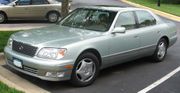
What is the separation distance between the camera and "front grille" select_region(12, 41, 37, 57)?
618 centimetres

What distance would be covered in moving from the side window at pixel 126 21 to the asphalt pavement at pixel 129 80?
988mm

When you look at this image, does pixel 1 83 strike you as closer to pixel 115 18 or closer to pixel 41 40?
pixel 41 40

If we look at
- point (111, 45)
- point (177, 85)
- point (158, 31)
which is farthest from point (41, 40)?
point (158, 31)

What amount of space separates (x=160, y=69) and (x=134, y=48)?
924 mm

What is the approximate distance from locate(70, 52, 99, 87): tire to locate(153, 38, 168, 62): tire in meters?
2.45

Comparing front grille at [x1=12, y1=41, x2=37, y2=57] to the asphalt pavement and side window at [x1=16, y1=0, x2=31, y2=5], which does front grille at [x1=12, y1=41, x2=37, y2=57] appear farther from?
side window at [x1=16, y1=0, x2=31, y2=5]

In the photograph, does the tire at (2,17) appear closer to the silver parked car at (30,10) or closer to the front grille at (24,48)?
the silver parked car at (30,10)

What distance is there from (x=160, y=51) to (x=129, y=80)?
6.64ft

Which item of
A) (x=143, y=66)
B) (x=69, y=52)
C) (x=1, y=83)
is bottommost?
(x=143, y=66)

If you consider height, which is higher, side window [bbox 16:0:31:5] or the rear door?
the rear door

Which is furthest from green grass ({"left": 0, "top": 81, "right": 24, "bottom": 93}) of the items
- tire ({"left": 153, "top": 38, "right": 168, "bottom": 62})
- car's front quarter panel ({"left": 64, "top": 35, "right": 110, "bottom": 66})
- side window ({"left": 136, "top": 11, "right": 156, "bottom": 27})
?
tire ({"left": 153, "top": 38, "right": 168, "bottom": 62})

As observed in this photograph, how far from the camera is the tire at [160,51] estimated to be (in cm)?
862

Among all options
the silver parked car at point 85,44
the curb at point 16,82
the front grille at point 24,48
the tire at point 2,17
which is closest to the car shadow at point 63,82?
the curb at point 16,82

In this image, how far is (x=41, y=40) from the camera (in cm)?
633
